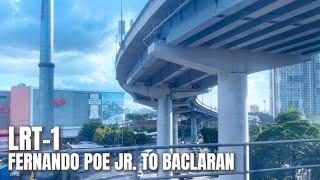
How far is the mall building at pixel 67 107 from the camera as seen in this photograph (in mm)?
95812

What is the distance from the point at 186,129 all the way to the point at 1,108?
48.1m

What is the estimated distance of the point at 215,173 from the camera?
6.86 m

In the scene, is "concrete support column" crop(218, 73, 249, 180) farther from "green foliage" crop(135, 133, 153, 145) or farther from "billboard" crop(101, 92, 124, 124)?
"billboard" crop(101, 92, 124, 124)

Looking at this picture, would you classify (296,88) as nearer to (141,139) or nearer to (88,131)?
(141,139)

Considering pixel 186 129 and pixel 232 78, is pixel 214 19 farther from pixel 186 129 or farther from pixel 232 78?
Answer: pixel 186 129

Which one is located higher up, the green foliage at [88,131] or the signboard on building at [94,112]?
the signboard on building at [94,112]

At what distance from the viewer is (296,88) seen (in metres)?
86.8

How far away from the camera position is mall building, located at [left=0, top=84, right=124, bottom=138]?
95.8 metres

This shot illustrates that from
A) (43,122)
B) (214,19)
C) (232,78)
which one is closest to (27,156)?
(214,19)

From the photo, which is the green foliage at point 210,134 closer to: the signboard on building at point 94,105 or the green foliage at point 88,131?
the green foliage at point 88,131

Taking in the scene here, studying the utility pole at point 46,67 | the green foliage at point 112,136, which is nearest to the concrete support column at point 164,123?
the utility pole at point 46,67

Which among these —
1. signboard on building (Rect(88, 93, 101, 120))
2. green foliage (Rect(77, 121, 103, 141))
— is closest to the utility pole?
green foliage (Rect(77, 121, 103, 141))

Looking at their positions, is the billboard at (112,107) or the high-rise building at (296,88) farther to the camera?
the billboard at (112,107)

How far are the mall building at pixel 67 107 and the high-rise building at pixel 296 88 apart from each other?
125ft
